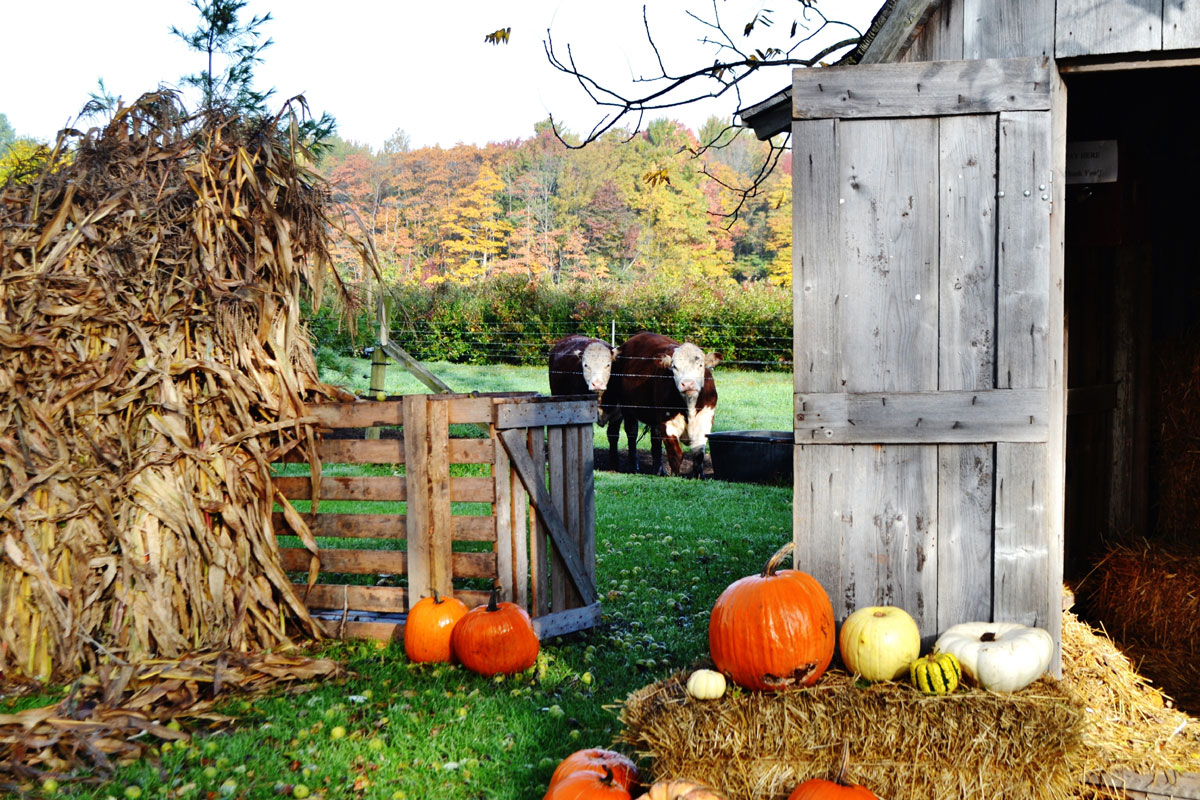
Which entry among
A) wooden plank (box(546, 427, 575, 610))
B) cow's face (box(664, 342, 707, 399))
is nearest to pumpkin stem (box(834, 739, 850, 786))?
wooden plank (box(546, 427, 575, 610))

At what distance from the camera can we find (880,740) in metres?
3.45

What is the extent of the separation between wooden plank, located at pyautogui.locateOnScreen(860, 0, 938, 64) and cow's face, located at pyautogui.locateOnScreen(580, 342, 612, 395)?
34.9ft

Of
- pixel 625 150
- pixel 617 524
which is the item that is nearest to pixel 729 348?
pixel 617 524

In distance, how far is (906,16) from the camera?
4199 millimetres

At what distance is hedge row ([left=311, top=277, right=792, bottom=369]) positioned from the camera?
925 inches

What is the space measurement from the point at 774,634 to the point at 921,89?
2.28m

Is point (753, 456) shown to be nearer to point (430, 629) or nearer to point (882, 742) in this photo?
point (430, 629)

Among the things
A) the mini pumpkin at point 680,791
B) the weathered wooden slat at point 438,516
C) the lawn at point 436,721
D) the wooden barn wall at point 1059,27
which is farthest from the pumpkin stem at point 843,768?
the weathered wooden slat at point 438,516

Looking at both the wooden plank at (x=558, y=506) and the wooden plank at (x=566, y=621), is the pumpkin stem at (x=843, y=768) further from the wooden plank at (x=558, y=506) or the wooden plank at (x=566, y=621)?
the wooden plank at (x=558, y=506)

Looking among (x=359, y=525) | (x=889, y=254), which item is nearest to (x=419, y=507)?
(x=359, y=525)

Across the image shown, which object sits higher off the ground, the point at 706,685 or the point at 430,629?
the point at 706,685

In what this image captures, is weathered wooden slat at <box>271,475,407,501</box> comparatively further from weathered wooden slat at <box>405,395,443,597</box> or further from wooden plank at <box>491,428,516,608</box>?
wooden plank at <box>491,428,516,608</box>

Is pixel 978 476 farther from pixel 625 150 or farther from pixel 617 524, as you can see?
pixel 625 150

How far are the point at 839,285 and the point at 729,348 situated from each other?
65.0 feet
